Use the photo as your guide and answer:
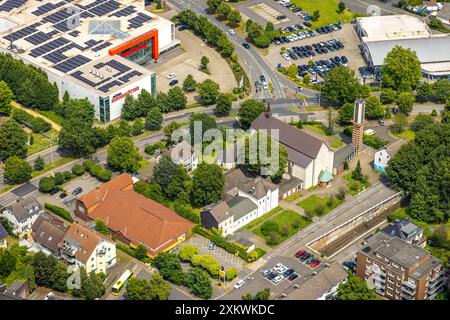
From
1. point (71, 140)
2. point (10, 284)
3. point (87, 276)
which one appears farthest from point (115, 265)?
point (71, 140)

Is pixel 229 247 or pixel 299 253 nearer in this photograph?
pixel 299 253

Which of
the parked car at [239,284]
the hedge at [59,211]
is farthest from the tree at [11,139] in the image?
the parked car at [239,284]

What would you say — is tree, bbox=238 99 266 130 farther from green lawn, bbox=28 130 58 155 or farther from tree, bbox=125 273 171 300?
tree, bbox=125 273 171 300

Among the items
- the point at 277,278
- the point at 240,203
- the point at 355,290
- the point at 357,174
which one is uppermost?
the point at 355,290

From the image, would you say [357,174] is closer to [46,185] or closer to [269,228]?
[269,228]

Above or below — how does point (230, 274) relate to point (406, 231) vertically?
below

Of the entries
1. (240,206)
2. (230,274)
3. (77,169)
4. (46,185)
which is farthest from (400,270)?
(46,185)

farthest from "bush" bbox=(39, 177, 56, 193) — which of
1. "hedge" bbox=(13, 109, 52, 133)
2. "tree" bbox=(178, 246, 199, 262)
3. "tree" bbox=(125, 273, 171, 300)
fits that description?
"tree" bbox=(125, 273, 171, 300)

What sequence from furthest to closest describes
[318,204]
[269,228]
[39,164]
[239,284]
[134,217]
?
1. [39,164]
2. [318,204]
3. [269,228]
4. [134,217]
5. [239,284]
